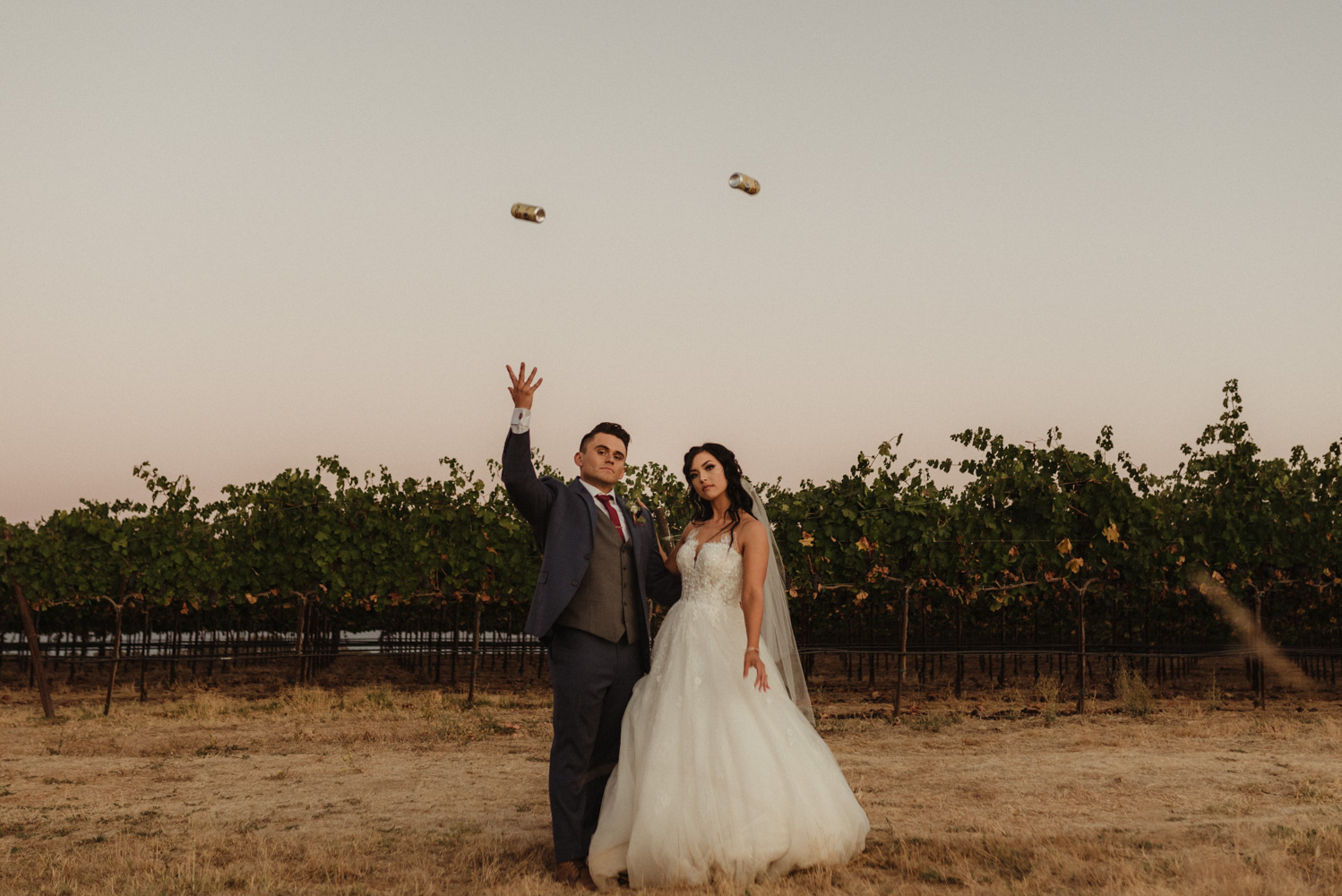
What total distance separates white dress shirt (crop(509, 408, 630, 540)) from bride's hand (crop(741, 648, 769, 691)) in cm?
84

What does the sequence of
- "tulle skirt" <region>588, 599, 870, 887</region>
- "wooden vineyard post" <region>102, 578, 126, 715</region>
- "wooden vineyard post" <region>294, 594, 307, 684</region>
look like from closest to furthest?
"tulle skirt" <region>588, 599, 870, 887</region>, "wooden vineyard post" <region>102, 578, 126, 715</region>, "wooden vineyard post" <region>294, 594, 307, 684</region>

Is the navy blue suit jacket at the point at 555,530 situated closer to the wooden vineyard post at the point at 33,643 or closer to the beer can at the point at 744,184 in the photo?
the beer can at the point at 744,184

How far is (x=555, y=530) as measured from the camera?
4.77 meters

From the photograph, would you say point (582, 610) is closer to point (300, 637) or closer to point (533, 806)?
point (533, 806)

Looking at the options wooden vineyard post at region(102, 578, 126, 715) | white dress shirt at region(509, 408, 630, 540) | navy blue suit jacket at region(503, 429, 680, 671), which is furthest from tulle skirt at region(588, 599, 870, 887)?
wooden vineyard post at region(102, 578, 126, 715)

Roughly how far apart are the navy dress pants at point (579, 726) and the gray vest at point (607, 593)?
0.08m

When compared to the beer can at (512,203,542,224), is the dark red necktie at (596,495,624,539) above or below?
below

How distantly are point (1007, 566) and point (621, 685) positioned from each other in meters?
12.1

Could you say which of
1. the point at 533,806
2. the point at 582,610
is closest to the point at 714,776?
the point at 582,610

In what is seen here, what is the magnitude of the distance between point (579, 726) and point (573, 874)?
2.30ft

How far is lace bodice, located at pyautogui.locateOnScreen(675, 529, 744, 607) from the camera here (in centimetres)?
499

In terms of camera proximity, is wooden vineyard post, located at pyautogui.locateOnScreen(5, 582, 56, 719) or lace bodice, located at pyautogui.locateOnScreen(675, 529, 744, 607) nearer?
lace bodice, located at pyautogui.locateOnScreen(675, 529, 744, 607)

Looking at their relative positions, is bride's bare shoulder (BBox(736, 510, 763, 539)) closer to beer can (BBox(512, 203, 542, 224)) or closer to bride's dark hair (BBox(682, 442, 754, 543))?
bride's dark hair (BBox(682, 442, 754, 543))

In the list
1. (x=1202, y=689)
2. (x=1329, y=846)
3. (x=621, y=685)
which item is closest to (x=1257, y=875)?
(x=1329, y=846)
